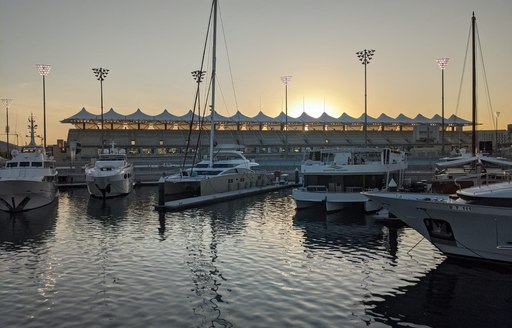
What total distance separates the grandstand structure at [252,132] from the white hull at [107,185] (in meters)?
44.3

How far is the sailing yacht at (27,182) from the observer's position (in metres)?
31.4

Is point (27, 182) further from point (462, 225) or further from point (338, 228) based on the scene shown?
point (462, 225)

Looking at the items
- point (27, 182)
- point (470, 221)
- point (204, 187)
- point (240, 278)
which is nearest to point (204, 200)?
point (204, 187)

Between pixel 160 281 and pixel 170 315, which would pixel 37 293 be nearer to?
pixel 160 281

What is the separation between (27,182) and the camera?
32.1 metres

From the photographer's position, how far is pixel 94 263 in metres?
16.7

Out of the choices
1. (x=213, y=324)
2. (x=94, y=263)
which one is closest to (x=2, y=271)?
(x=94, y=263)

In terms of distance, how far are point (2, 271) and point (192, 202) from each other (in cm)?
1847

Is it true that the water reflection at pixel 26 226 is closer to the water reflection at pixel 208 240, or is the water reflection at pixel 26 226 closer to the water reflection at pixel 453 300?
the water reflection at pixel 208 240

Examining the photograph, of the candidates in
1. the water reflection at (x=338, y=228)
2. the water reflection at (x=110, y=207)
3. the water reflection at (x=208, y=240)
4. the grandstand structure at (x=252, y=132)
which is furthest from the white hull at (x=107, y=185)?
the grandstand structure at (x=252, y=132)

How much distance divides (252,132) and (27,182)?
2949 inches

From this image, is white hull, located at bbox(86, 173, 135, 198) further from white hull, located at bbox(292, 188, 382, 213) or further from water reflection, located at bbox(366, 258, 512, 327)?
water reflection, located at bbox(366, 258, 512, 327)

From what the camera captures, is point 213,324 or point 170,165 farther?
point 170,165

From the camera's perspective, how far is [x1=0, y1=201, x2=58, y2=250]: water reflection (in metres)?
21.6
